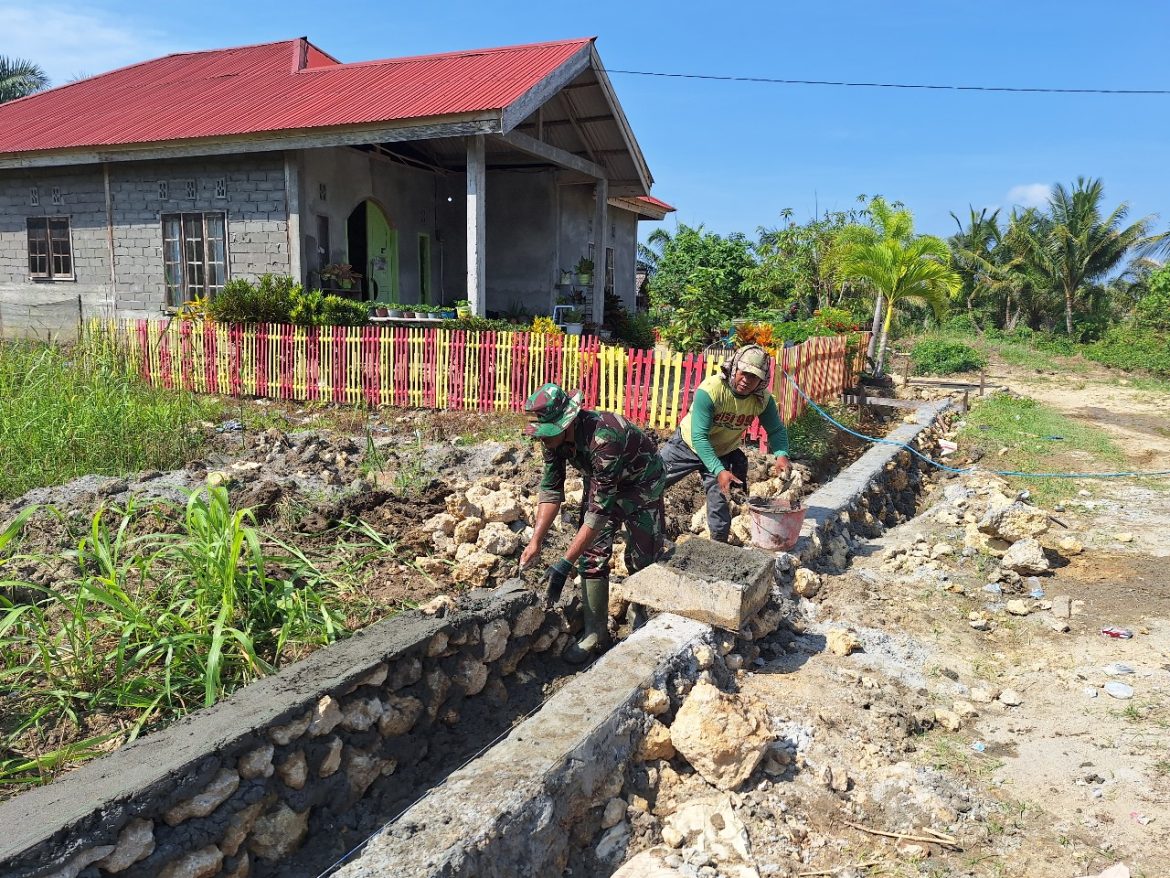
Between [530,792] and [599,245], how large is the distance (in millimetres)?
13151

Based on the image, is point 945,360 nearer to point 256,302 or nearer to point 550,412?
point 256,302

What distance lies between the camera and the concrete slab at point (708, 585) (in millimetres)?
3877

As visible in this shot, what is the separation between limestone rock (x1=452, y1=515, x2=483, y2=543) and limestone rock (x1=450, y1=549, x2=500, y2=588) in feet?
1.03

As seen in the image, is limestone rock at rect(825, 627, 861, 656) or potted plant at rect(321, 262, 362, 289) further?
potted plant at rect(321, 262, 362, 289)

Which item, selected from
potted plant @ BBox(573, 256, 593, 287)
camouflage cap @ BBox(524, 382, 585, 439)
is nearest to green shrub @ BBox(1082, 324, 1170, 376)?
potted plant @ BBox(573, 256, 593, 287)

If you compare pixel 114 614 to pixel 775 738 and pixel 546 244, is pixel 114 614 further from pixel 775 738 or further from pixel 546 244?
pixel 546 244

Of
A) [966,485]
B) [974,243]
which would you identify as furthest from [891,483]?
[974,243]

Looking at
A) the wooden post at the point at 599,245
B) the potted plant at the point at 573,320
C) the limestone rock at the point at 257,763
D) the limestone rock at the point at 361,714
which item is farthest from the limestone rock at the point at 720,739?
the wooden post at the point at 599,245

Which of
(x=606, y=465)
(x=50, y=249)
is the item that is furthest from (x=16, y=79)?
(x=606, y=465)

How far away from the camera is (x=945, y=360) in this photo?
21578 millimetres

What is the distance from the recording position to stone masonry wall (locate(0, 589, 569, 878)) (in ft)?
7.04

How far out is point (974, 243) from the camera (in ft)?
108

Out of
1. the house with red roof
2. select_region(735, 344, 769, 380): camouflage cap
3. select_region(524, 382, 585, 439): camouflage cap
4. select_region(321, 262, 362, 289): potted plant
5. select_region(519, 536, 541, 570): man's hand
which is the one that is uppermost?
the house with red roof

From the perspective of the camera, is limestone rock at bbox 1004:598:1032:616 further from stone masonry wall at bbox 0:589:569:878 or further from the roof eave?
the roof eave
